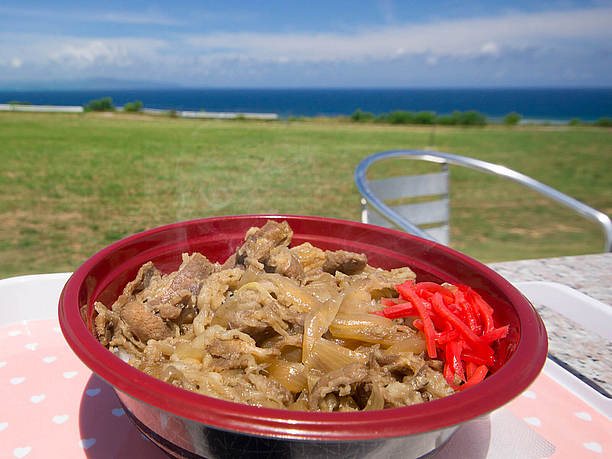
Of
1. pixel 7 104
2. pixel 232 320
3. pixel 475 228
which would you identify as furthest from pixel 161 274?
pixel 7 104

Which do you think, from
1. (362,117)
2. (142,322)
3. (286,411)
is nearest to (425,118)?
(362,117)

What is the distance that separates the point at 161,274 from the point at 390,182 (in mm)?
2558

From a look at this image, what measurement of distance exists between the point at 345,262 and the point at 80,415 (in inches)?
34.9

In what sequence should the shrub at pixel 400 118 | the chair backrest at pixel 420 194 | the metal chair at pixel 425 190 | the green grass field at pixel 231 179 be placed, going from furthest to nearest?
the shrub at pixel 400 118 < the green grass field at pixel 231 179 < the chair backrest at pixel 420 194 < the metal chair at pixel 425 190

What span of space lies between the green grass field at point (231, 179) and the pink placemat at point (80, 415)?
10.2 feet

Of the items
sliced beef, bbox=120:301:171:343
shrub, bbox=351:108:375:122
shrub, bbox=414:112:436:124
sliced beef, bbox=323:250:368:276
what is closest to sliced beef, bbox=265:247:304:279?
sliced beef, bbox=323:250:368:276

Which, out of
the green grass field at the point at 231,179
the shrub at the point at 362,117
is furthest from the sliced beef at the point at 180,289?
the shrub at the point at 362,117

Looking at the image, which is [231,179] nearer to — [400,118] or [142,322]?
[142,322]

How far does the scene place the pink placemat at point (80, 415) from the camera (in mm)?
1162

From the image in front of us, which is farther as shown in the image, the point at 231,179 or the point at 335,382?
the point at 231,179

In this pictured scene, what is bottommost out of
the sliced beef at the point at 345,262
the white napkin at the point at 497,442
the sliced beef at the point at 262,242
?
the white napkin at the point at 497,442

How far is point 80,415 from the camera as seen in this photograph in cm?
128

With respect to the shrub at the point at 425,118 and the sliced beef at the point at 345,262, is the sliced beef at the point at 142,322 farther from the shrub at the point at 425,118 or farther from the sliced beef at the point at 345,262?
the shrub at the point at 425,118

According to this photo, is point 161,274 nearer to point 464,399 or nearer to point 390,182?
point 464,399
